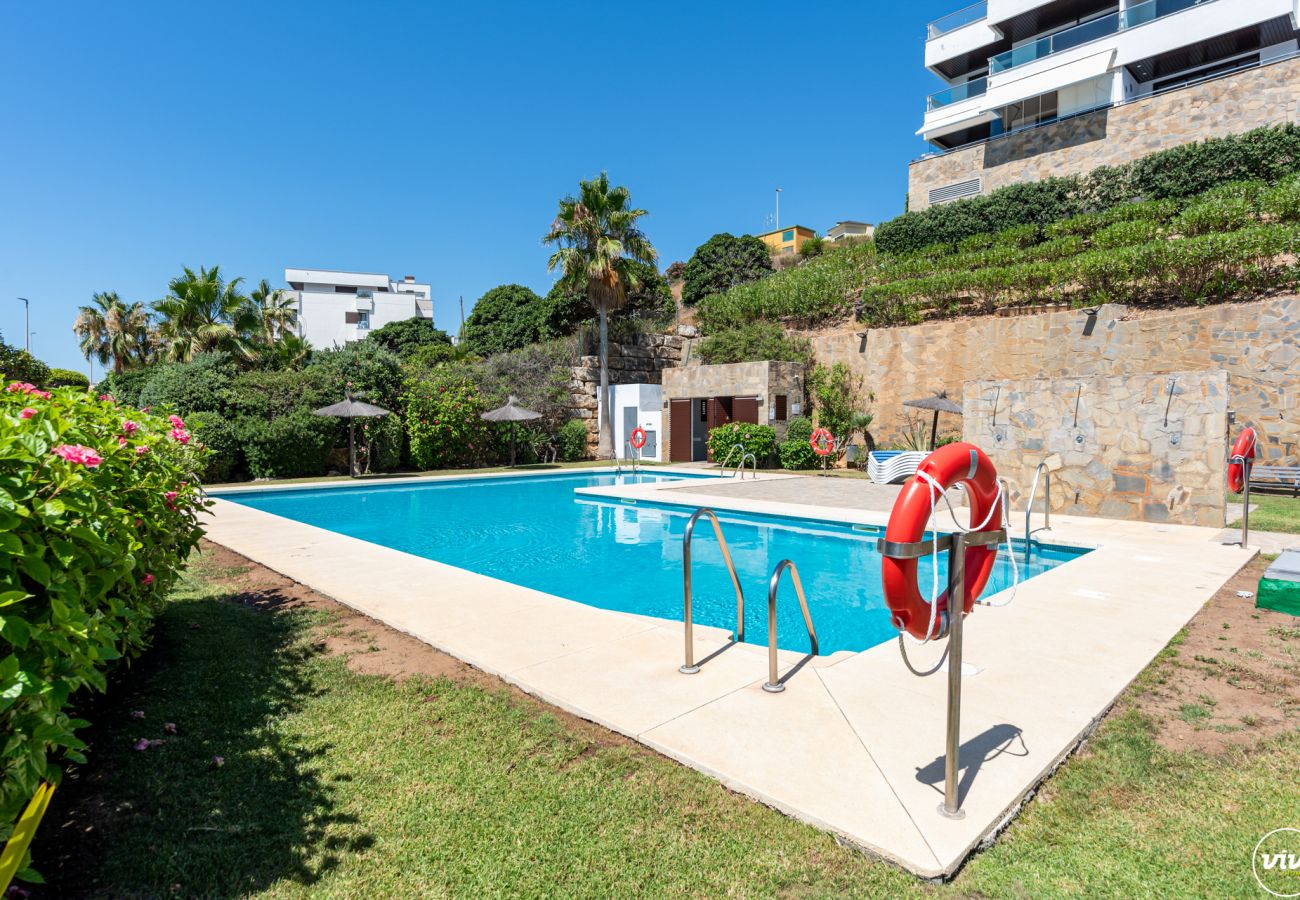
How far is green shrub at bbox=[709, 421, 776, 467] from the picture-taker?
57.7 ft

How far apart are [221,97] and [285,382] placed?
6233 mm

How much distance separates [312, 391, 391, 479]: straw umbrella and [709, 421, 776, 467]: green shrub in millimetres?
8725

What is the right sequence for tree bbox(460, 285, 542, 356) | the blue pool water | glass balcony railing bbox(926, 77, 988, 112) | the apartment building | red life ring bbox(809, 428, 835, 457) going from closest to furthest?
the blue pool water, red life ring bbox(809, 428, 835, 457), the apartment building, glass balcony railing bbox(926, 77, 988, 112), tree bbox(460, 285, 542, 356)

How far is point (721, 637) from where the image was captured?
4.33 meters

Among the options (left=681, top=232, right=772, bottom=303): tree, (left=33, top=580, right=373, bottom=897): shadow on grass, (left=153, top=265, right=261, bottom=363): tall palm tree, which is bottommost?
(left=33, top=580, right=373, bottom=897): shadow on grass

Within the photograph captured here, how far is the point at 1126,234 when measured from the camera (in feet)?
52.9

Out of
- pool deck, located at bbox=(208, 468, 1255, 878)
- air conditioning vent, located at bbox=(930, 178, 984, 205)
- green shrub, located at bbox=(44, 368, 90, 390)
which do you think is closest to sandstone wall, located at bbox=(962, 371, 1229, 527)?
pool deck, located at bbox=(208, 468, 1255, 878)

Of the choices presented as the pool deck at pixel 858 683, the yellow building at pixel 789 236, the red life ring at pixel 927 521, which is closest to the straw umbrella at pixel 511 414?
the pool deck at pixel 858 683

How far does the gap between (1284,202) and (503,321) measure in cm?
2671

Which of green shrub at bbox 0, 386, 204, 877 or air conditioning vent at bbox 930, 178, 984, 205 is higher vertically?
air conditioning vent at bbox 930, 178, 984, 205

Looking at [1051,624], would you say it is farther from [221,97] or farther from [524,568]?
[221,97]

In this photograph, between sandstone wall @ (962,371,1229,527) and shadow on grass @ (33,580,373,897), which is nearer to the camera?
shadow on grass @ (33,580,373,897)

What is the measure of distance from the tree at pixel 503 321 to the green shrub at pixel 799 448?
14.1 m

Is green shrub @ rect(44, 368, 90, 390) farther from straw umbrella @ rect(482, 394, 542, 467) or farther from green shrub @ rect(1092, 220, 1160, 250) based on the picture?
green shrub @ rect(1092, 220, 1160, 250)
